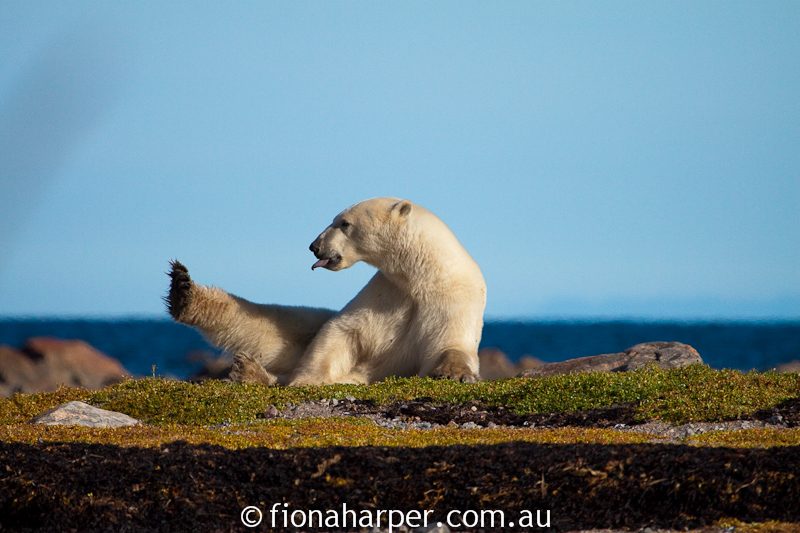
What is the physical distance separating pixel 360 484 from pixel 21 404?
21.6 feet

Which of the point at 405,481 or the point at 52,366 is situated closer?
the point at 405,481

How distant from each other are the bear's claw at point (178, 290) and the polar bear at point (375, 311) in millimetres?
13

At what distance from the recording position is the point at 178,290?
13789mm

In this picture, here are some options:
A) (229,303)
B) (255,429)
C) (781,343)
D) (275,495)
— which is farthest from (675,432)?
(781,343)

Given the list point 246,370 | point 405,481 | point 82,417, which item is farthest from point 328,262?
point 405,481

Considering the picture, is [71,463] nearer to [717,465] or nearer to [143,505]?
[143,505]

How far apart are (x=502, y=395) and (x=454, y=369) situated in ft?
4.36

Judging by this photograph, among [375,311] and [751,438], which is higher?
[375,311]

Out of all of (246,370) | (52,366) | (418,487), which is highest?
(52,366)

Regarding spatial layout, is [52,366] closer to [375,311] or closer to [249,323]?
[249,323]

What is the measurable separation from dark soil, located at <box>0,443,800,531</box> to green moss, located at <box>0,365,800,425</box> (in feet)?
11.3

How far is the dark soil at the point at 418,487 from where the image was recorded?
707 centimetres

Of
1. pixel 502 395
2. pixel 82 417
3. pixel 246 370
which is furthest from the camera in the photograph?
pixel 246 370

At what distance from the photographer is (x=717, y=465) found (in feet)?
23.9
